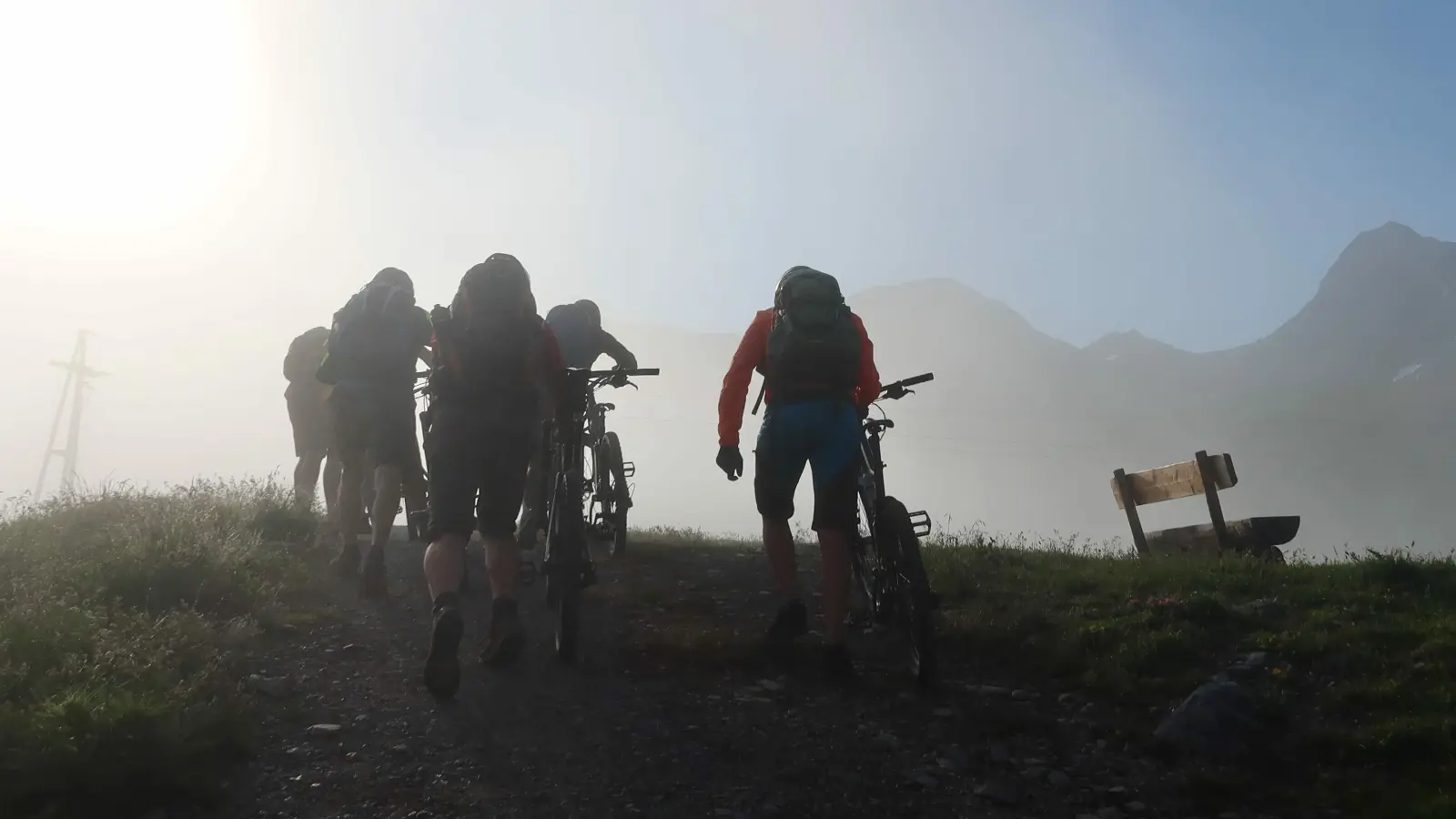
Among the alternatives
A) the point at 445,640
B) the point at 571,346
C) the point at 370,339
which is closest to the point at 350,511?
the point at 370,339

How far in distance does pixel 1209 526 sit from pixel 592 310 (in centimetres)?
629

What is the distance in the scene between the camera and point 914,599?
5.12 m

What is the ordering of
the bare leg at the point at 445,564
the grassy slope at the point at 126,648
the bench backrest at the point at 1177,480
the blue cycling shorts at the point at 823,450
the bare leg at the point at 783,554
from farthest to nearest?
the bench backrest at the point at 1177,480
the bare leg at the point at 783,554
the blue cycling shorts at the point at 823,450
the bare leg at the point at 445,564
the grassy slope at the point at 126,648

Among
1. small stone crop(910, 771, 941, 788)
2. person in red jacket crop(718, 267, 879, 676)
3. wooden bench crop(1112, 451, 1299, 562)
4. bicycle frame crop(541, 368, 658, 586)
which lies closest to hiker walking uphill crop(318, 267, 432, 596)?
bicycle frame crop(541, 368, 658, 586)

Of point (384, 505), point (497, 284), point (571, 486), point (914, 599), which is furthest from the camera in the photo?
point (384, 505)

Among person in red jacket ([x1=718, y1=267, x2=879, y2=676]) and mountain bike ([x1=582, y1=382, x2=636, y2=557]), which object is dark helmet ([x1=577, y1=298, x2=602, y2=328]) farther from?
person in red jacket ([x1=718, y1=267, x2=879, y2=676])

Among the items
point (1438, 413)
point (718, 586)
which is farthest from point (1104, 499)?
point (718, 586)

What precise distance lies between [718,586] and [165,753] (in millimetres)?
4881

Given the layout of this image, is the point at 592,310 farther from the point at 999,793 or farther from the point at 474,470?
the point at 999,793

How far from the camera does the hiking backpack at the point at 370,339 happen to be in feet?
23.8

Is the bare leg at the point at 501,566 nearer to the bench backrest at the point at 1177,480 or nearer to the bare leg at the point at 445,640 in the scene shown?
the bare leg at the point at 445,640

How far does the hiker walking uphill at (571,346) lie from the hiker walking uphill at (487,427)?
3.19 meters

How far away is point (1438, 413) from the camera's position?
646ft

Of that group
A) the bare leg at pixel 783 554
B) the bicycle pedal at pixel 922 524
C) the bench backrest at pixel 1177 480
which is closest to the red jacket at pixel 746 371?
the bare leg at pixel 783 554
